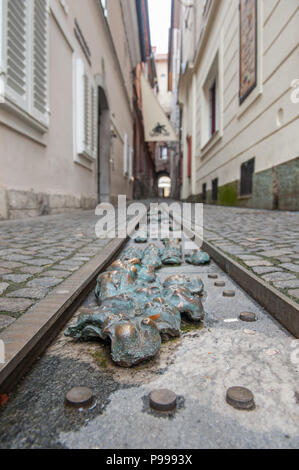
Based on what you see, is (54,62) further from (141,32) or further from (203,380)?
(141,32)

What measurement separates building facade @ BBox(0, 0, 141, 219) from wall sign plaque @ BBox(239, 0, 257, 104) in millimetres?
3695

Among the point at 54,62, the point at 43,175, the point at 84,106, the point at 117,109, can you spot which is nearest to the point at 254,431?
the point at 43,175

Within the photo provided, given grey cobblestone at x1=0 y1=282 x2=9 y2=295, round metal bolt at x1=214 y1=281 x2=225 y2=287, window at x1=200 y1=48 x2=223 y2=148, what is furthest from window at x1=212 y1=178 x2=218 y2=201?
grey cobblestone at x1=0 y1=282 x2=9 y2=295

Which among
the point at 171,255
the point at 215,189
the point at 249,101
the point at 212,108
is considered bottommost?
the point at 171,255

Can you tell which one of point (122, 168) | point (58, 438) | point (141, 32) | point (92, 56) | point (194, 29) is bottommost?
point (58, 438)

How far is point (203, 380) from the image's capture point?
37.4 inches

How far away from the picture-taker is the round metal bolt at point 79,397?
825mm

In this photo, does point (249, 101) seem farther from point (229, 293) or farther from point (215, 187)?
point (229, 293)

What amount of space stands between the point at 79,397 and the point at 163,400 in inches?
8.2

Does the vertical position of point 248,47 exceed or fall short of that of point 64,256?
it exceeds it

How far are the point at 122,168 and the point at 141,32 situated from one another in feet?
Answer: 34.5

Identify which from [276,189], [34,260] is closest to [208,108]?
[276,189]

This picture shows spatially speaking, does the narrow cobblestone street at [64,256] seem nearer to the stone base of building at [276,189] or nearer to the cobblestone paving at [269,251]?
the cobblestone paving at [269,251]

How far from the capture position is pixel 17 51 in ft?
14.9
